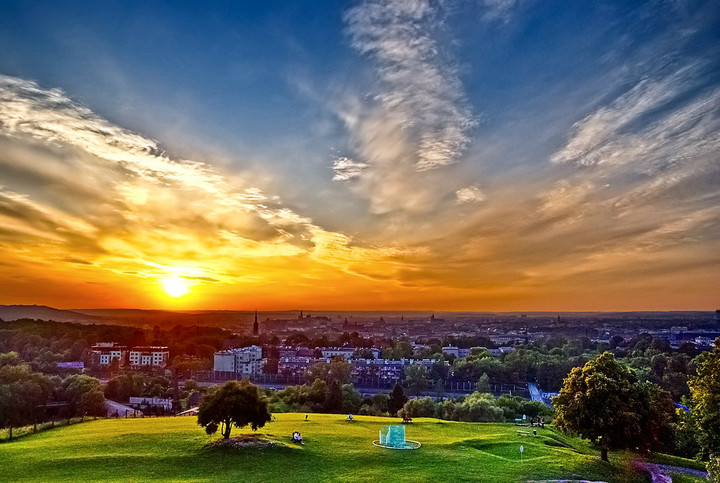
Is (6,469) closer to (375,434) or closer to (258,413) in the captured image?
(258,413)

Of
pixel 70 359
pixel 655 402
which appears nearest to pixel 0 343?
pixel 70 359

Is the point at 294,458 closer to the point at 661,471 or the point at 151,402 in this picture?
the point at 661,471

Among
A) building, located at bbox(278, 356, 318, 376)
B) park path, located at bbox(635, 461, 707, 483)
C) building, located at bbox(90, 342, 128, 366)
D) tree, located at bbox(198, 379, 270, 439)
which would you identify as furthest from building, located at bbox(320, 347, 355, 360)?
park path, located at bbox(635, 461, 707, 483)

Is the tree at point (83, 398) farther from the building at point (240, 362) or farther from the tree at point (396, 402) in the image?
the building at point (240, 362)

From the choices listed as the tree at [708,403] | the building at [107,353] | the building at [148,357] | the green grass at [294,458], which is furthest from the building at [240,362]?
the tree at [708,403]

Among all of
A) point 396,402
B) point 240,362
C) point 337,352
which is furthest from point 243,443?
point 337,352
